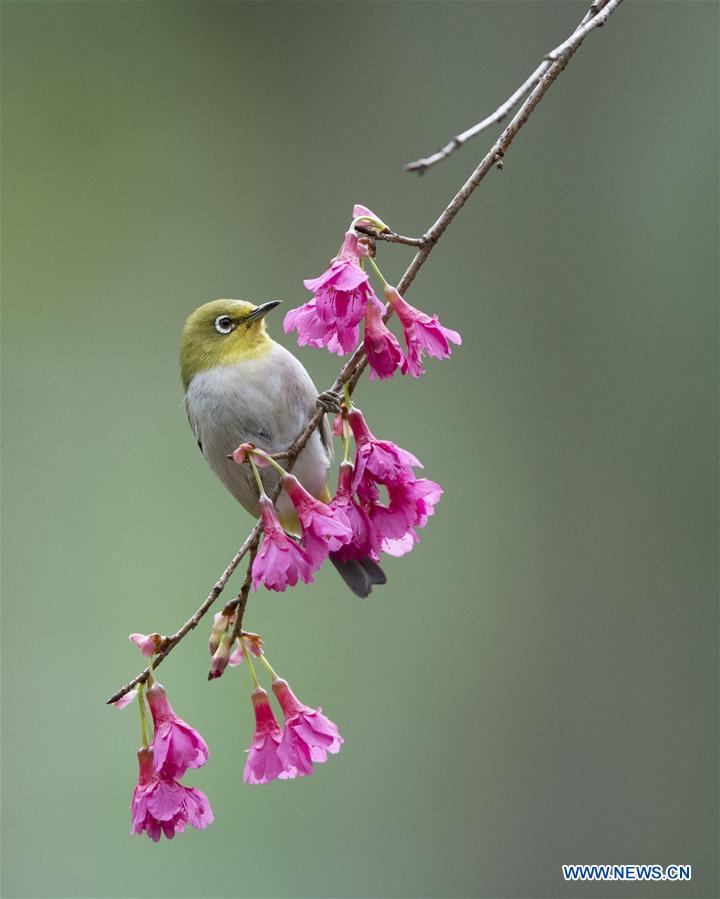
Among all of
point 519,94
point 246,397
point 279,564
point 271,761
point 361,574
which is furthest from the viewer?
point 246,397

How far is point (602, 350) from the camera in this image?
6484 millimetres

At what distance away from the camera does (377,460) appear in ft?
6.84

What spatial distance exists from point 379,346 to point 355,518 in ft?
1.17

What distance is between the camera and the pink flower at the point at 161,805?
208 centimetres

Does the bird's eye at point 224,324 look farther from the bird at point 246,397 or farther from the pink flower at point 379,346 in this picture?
the pink flower at point 379,346

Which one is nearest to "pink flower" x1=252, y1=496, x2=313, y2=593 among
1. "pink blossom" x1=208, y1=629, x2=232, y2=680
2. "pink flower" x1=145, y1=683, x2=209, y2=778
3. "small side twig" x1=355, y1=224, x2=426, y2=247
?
"pink blossom" x1=208, y1=629, x2=232, y2=680

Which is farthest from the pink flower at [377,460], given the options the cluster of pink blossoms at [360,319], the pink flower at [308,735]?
the pink flower at [308,735]

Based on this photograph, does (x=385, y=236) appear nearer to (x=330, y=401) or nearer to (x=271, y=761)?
(x=330, y=401)

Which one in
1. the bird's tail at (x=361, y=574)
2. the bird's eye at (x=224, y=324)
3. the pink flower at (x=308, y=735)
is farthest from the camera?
the bird's eye at (x=224, y=324)

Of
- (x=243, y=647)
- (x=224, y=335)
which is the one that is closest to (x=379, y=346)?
(x=243, y=647)

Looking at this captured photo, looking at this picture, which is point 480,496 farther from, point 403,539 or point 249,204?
point 403,539

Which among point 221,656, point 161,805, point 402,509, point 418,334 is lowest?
point 161,805

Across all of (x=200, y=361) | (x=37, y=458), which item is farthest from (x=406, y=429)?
(x=200, y=361)

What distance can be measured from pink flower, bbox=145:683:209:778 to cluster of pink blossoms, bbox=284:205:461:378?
2.63ft
